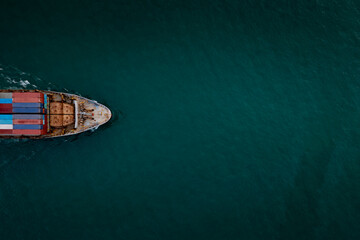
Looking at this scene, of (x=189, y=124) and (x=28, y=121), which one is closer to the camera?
(x=28, y=121)

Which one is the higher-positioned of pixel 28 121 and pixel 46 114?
pixel 46 114

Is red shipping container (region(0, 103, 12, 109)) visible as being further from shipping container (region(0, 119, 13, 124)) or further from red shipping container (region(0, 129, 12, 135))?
red shipping container (region(0, 129, 12, 135))

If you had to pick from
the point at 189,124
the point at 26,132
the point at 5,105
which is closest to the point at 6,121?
the point at 5,105

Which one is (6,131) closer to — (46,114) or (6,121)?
(6,121)

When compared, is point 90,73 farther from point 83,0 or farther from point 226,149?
point 226,149

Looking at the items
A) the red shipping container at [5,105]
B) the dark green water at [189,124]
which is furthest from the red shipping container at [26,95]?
the dark green water at [189,124]

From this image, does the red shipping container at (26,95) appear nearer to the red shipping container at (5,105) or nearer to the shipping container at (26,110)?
the red shipping container at (5,105)
